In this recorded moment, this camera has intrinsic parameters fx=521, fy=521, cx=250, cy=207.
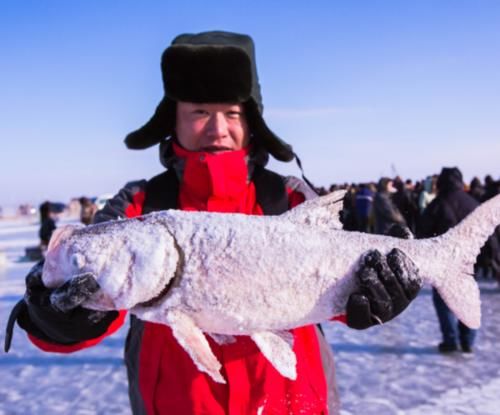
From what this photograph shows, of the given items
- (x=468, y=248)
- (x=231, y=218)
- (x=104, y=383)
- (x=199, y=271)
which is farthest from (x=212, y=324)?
(x=104, y=383)

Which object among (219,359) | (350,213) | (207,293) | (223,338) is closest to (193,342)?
(207,293)

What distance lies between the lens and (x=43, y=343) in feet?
7.56

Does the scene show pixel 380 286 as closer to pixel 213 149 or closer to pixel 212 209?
pixel 212 209

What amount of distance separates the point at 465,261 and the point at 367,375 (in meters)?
3.90

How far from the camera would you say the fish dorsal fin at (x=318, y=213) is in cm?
209

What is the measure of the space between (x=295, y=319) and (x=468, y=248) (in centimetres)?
77

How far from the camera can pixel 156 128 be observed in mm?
2873

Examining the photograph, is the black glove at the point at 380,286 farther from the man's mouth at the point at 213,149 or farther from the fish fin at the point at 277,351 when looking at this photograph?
the man's mouth at the point at 213,149

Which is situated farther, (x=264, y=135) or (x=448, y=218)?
(x=448, y=218)

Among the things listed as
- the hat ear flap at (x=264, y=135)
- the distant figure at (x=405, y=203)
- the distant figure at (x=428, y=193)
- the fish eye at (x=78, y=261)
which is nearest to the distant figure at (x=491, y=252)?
the distant figure at (x=428, y=193)

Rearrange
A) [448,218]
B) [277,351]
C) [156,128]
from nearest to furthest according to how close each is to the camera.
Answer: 1. [277,351]
2. [156,128]
3. [448,218]

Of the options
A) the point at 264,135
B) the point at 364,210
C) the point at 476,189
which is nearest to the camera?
the point at 264,135

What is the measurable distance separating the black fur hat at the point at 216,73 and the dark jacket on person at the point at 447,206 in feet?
14.2

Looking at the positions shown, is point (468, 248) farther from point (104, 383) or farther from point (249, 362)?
point (104, 383)
